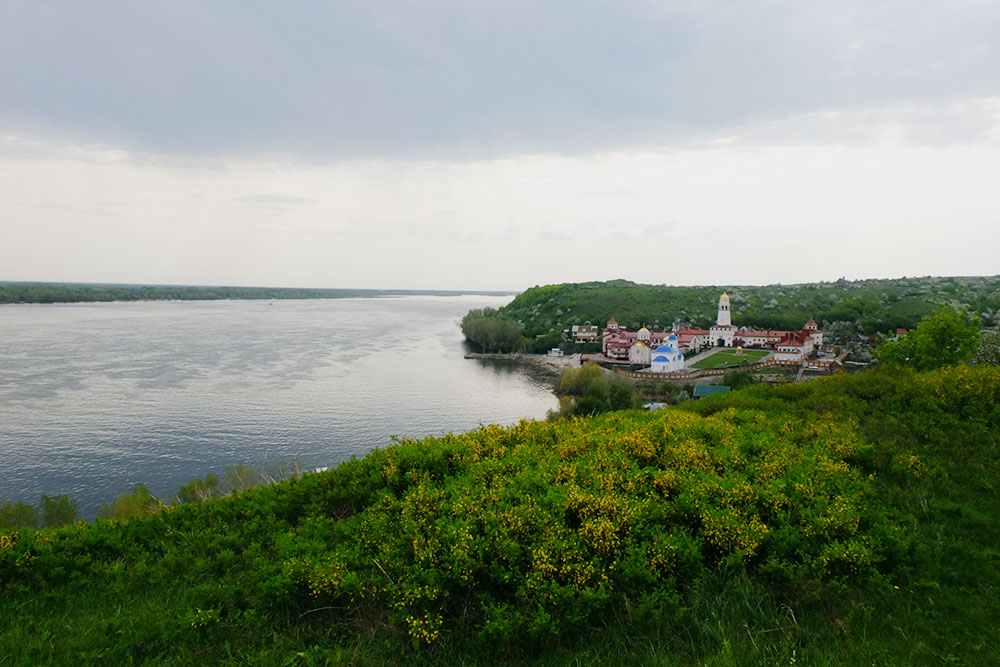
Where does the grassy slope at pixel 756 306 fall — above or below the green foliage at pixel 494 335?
above

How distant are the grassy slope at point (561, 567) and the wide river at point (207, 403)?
11.4 m

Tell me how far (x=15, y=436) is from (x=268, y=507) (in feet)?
92.8

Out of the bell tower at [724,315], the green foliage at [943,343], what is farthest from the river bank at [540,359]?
the green foliage at [943,343]

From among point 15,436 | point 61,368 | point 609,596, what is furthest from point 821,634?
point 61,368

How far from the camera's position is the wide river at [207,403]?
22906 mm

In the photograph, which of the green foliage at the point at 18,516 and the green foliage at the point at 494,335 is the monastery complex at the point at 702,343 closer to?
the green foliage at the point at 494,335

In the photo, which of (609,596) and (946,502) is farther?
(946,502)

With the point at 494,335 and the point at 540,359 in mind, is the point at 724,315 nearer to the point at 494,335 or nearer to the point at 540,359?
the point at 540,359

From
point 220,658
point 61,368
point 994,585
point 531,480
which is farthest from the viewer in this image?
point 61,368

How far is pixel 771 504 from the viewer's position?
485 cm

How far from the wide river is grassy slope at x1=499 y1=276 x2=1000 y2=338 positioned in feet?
88.0

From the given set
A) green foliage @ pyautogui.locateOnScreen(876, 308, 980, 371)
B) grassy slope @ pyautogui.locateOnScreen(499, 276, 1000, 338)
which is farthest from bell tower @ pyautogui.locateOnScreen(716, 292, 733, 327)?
green foliage @ pyautogui.locateOnScreen(876, 308, 980, 371)

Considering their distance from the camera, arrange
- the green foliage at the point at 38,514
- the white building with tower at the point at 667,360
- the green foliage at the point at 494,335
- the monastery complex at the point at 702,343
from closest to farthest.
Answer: the green foliage at the point at 38,514 → the white building with tower at the point at 667,360 → the monastery complex at the point at 702,343 → the green foliage at the point at 494,335

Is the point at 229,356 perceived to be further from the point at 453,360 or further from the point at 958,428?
the point at 958,428
